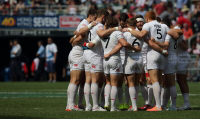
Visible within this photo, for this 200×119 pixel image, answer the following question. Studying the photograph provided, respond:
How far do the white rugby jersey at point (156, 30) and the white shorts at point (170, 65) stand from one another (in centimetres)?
49

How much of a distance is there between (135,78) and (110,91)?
67 centimetres

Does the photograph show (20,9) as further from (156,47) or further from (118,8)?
(156,47)

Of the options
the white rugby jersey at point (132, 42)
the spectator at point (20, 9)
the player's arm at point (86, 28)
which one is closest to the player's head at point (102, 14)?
the player's arm at point (86, 28)

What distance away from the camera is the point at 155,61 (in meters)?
9.77

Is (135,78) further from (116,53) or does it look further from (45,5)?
(45,5)

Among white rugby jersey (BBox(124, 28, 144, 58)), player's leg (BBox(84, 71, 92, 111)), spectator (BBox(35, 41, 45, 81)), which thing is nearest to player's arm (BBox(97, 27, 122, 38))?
white rugby jersey (BBox(124, 28, 144, 58))

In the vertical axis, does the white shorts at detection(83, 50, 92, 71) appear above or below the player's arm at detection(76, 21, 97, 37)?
below

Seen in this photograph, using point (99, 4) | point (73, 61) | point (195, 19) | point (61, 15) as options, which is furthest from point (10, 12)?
point (73, 61)

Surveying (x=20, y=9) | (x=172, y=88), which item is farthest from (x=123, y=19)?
(x=20, y=9)

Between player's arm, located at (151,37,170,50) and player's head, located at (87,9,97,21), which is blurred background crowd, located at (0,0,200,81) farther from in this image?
player's arm, located at (151,37,170,50)

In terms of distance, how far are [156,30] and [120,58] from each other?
1.07 metres

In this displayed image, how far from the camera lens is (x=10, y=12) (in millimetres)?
27172

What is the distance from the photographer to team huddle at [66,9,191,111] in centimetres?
974

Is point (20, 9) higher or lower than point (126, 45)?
higher
